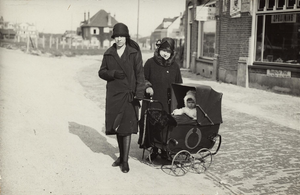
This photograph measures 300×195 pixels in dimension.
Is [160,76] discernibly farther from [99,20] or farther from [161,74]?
[99,20]

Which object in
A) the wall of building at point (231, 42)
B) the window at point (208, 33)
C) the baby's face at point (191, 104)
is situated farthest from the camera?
the window at point (208, 33)

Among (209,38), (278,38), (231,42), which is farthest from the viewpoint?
(209,38)

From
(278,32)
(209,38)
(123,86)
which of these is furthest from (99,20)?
(123,86)

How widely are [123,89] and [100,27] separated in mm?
87744

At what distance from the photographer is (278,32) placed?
14.2m

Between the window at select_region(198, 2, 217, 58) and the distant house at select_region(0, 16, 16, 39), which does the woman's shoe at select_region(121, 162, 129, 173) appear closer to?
the distant house at select_region(0, 16, 16, 39)

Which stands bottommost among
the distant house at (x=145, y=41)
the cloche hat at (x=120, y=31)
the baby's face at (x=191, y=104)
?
the baby's face at (x=191, y=104)

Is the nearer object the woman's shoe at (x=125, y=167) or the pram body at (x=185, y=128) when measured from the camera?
the pram body at (x=185, y=128)

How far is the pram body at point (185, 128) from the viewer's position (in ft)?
16.6

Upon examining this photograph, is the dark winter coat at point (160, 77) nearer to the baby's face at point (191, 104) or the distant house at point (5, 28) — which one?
the baby's face at point (191, 104)

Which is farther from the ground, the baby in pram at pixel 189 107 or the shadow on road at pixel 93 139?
the baby in pram at pixel 189 107

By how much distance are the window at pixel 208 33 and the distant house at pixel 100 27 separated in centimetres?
6976

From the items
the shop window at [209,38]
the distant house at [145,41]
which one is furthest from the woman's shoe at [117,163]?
the distant house at [145,41]

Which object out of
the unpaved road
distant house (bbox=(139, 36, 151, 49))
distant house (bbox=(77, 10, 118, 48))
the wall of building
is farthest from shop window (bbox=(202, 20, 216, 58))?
distant house (bbox=(77, 10, 118, 48))
